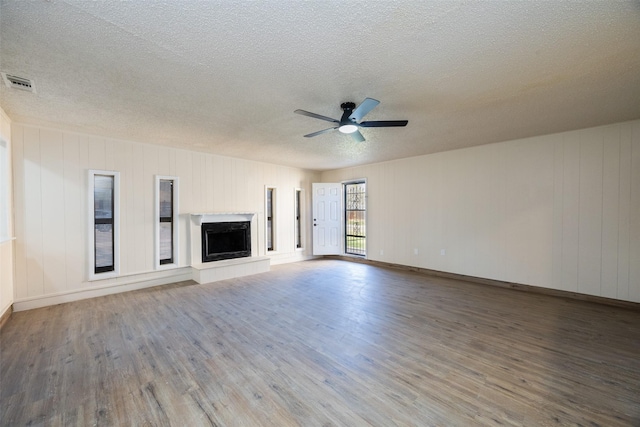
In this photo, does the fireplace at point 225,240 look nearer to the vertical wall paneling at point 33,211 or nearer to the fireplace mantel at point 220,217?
the fireplace mantel at point 220,217

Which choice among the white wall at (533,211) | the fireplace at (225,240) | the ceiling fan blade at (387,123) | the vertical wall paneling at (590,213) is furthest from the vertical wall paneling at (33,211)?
the vertical wall paneling at (590,213)

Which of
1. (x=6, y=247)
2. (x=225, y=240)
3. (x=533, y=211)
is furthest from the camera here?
(x=225, y=240)

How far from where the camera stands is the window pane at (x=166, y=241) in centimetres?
522

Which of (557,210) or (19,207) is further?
(557,210)

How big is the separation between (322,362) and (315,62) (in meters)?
2.71

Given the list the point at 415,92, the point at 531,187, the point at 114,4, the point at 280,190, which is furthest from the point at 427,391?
the point at 280,190

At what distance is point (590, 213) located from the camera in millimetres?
4141

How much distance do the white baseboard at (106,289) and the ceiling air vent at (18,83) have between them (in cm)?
303

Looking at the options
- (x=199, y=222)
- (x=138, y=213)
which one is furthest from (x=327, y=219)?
(x=138, y=213)

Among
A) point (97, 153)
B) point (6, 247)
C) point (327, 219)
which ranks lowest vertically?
point (6, 247)

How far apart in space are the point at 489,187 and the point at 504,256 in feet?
4.38

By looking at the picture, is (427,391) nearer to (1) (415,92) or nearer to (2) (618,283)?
(1) (415,92)

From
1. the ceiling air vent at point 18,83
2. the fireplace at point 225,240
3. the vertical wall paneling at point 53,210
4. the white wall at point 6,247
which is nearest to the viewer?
the ceiling air vent at point 18,83

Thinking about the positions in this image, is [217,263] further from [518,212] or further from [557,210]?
[557,210]
